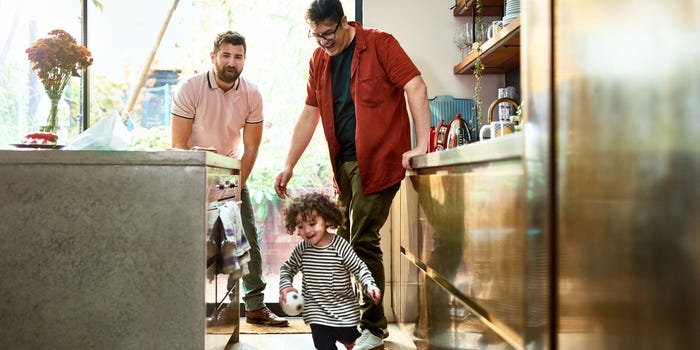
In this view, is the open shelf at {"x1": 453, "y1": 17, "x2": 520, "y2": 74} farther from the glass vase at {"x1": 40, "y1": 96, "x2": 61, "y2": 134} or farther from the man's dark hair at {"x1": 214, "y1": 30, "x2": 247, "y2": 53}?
the glass vase at {"x1": 40, "y1": 96, "x2": 61, "y2": 134}

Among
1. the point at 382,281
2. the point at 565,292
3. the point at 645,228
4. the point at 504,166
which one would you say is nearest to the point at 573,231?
the point at 565,292

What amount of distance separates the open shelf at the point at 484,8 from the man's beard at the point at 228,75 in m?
1.31

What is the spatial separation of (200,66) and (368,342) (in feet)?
7.28

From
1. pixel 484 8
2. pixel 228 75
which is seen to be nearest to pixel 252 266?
pixel 228 75

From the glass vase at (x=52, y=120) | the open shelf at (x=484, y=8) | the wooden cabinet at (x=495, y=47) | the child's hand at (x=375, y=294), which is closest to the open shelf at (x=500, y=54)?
the wooden cabinet at (x=495, y=47)

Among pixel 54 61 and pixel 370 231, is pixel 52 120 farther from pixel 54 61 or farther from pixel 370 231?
pixel 370 231

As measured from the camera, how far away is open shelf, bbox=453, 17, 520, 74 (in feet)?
10.5

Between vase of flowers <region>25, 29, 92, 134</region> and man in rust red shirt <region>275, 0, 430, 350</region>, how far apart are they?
0.98 metres

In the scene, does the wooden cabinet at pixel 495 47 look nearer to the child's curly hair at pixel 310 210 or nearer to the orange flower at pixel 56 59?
the child's curly hair at pixel 310 210

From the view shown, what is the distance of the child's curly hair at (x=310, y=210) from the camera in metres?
2.54

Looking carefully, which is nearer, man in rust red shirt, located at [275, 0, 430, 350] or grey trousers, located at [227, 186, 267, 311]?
man in rust red shirt, located at [275, 0, 430, 350]

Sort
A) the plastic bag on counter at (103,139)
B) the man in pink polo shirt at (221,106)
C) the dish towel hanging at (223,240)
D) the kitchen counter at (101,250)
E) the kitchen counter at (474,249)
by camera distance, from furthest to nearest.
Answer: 1. the man in pink polo shirt at (221,106)
2. the dish towel hanging at (223,240)
3. the plastic bag on counter at (103,139)
4. the kitchen counter at (101,250)
5. the kitchen counter at (474,249)

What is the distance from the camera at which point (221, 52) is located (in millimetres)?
3525

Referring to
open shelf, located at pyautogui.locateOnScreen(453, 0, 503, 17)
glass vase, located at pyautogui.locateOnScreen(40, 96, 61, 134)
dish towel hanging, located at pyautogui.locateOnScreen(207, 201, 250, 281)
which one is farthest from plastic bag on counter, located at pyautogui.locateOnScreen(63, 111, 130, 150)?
open shelf, located at pyautogui.locateOnScreen(453, 0, 503, 17)
